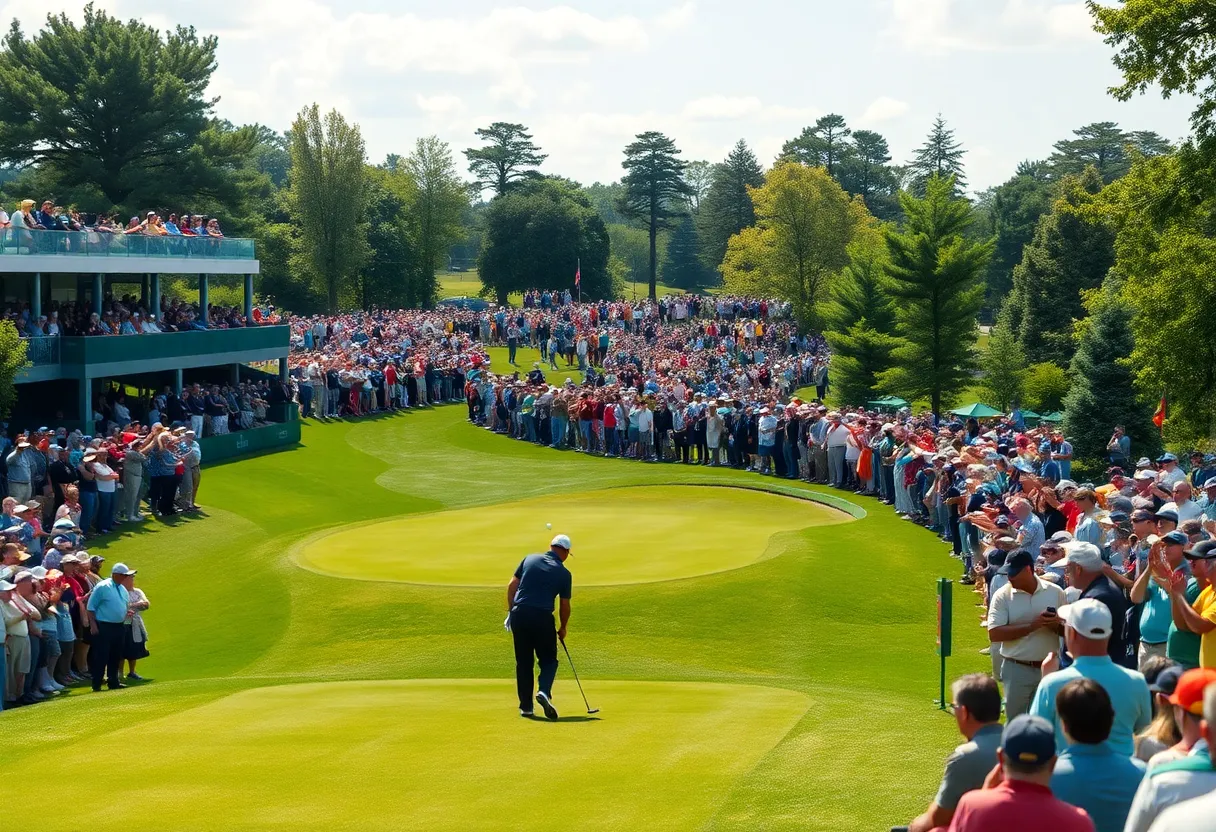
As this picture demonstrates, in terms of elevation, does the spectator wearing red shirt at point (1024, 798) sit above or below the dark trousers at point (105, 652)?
above

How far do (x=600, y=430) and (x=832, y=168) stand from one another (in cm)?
10552

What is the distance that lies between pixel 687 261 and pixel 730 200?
21.2 m

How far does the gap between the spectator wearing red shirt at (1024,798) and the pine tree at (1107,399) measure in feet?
130

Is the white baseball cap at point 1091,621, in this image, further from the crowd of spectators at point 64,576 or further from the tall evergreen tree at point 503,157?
the tall evergreen tree at point 503,157

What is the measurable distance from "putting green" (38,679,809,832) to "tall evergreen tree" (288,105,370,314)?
76.0 meters

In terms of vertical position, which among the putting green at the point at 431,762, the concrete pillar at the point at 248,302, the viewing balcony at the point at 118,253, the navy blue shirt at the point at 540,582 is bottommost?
the putting green at the point at 431,762

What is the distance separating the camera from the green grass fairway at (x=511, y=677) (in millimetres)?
11062

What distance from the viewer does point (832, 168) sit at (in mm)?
145875

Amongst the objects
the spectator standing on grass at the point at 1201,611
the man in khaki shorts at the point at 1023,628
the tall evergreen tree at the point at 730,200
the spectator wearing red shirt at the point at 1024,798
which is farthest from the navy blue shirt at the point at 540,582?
the tall evergreen tree at the point at 730,200

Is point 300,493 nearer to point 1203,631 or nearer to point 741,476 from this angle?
point 741,476

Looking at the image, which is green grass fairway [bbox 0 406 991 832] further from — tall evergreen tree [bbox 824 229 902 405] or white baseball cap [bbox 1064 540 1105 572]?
tall evergreen tree [bbox 824 229 902 405]

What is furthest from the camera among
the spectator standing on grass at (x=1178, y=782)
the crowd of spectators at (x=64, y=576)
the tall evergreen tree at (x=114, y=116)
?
the tall evergreen tree at (x=114, y=116)

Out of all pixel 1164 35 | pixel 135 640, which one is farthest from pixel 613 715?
pixel 1164 35

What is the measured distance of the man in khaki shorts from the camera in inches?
466
